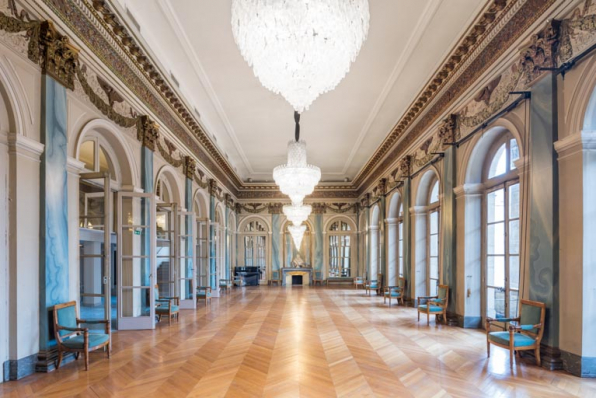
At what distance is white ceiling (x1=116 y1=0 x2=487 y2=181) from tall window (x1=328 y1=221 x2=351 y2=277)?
284 inches

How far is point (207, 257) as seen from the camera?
40.4ft

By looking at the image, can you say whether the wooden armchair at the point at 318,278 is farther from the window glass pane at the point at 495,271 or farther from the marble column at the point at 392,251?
the window glass pane at the point at 495,271

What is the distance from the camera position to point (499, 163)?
23.3 ft

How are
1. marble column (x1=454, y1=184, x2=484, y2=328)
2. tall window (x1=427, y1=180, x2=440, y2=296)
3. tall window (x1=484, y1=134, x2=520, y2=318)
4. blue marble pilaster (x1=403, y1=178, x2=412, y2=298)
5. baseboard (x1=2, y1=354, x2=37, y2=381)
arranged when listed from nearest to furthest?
baseboard (x1=2, y1=354, x2=37, y2=381)
tall window (x1=484, y1=134, x2=520, y2=318)
marble column (x1=454, y1=184, x2=484, y2=328)
tall window (x1=427, y1=180, x2=440, y2=296)
blue marble pilaster (x1=403, y1=178, x2=412, y2=298)

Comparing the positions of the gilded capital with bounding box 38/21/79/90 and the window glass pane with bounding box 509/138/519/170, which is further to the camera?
the window glass pane with bounding box 509/138/519/170

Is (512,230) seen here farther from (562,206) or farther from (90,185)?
(90,185)

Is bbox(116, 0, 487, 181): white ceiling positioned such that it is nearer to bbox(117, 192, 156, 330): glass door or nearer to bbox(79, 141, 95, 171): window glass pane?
bbox(79, 141, 95, 171): window glass pane

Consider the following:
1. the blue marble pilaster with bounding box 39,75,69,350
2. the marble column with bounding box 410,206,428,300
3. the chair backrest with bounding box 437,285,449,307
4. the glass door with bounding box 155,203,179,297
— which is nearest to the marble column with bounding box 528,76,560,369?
the chair backrest with bounding box 437,285,449,307

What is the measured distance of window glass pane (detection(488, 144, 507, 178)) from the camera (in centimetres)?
→ 695

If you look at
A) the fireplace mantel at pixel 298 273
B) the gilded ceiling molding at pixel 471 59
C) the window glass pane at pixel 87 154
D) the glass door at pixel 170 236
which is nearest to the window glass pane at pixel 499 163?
the gilded ceiling molding at pixel 471 59

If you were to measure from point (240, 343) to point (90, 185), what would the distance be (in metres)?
3.41

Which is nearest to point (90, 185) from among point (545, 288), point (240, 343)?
point (240, 343)

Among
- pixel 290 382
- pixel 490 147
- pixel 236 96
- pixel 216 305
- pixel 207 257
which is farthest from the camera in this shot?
pixel 207 257

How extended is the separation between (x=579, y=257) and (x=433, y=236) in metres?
5.94
